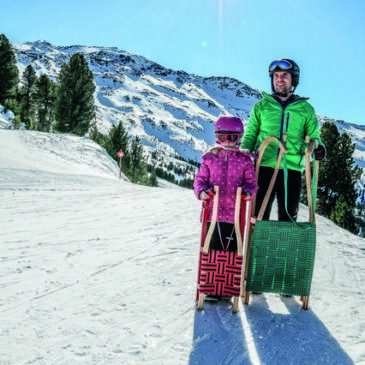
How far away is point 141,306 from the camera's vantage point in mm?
3695

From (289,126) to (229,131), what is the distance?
2.38 ft

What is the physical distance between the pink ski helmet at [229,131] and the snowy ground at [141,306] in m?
1.70

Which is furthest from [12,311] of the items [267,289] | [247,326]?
[267,289]

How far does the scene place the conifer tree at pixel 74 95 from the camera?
40.6 metres

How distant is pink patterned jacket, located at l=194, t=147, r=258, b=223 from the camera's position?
147 inches

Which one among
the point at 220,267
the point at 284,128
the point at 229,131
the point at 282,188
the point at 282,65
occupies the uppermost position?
the point at 282,65

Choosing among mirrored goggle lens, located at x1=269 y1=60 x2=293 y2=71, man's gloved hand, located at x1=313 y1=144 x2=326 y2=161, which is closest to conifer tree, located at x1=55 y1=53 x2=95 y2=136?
mirrored goggle lens, located at x1=269 y1=60 x2=293 y2=71

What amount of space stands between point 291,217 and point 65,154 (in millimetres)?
19728

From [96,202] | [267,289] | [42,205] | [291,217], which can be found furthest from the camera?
[96,202]

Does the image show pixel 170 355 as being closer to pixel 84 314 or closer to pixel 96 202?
pixel 84 314

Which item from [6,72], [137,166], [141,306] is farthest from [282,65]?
[137,166]

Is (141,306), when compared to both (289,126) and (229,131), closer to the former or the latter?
(229,131)

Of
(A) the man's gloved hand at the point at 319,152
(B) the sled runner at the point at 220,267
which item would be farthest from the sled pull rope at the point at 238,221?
(A) the man's gloved hand at the point at 319,152

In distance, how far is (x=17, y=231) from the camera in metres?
6.51
